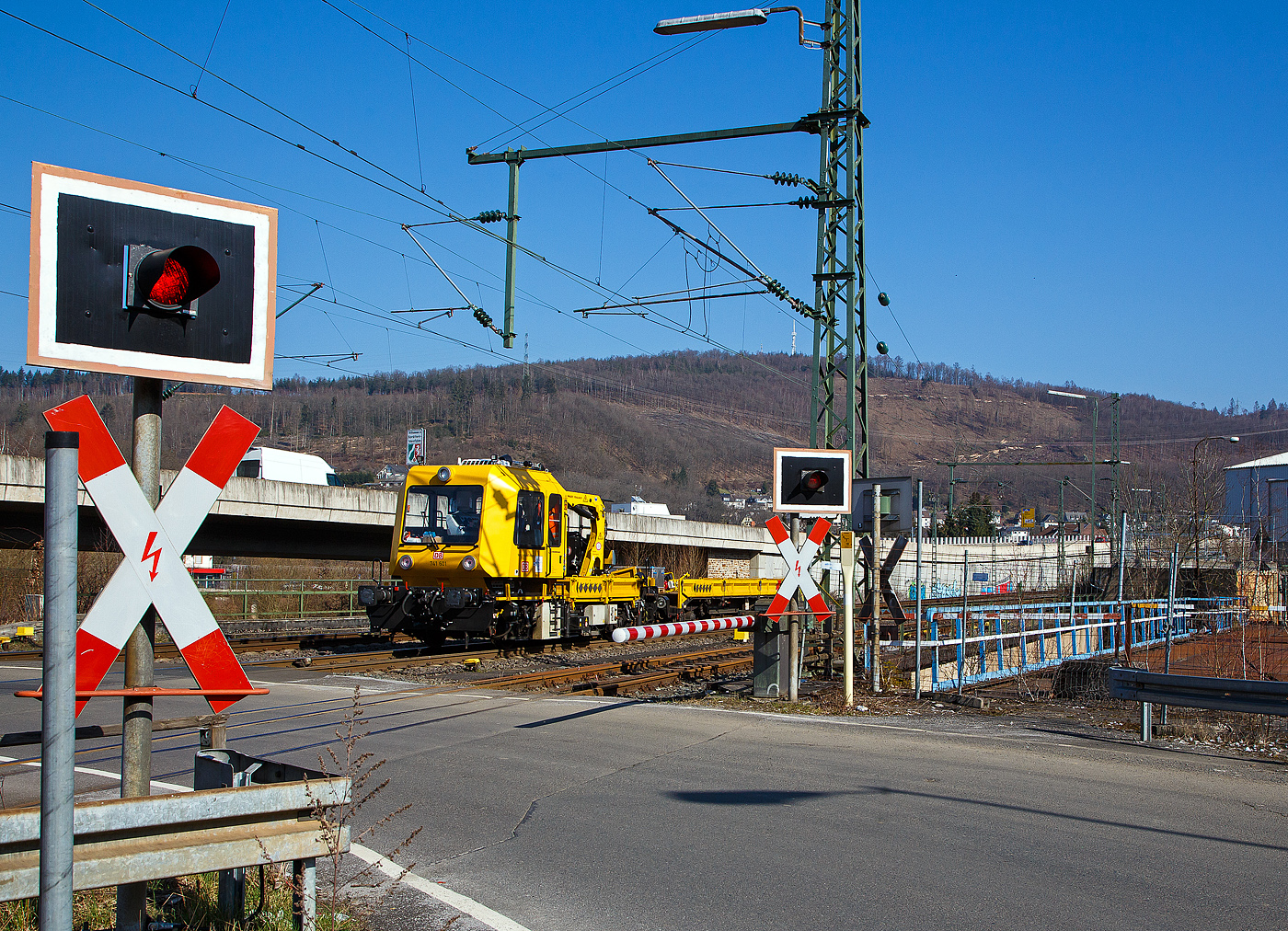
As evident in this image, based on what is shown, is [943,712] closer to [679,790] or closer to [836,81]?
[679,790]

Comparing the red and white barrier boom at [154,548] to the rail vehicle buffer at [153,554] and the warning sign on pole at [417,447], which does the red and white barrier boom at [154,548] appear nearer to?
the rail vehicle buffer at [153,554]

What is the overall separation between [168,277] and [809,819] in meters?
5.33

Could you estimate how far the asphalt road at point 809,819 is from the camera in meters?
5.33

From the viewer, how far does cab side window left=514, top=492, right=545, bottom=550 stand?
2105cm

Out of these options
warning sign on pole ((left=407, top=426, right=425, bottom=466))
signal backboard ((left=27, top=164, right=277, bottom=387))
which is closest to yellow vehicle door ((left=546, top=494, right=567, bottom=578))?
signal backboard ((left=27, top=164, right=277, bottom=387))

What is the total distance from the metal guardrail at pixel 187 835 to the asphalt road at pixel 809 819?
5.66 ft

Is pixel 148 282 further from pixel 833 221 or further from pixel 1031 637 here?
pixel 1031 637

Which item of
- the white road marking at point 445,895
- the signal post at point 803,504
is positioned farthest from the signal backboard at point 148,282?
the signal post at point 803,504

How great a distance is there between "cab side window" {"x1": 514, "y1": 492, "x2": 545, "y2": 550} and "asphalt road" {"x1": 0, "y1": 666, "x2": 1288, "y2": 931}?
31.1 ft

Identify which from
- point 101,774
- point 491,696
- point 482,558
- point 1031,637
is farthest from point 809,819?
point 1031,637

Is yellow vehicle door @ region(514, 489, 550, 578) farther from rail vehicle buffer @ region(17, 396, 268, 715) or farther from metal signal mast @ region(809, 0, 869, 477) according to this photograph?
rail vehicle buffer @ region(17, 396, 268, 715)

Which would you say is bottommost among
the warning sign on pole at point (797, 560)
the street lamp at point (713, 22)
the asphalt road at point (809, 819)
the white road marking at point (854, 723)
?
the white road marking at point (854, 723)

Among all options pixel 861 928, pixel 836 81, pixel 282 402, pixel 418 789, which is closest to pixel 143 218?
pixel 861 928

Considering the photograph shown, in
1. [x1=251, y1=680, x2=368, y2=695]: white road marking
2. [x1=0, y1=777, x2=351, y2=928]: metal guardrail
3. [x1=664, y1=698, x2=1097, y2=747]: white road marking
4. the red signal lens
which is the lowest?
[x1=251, y1=680, x2=368, y2=695]: white road marking
